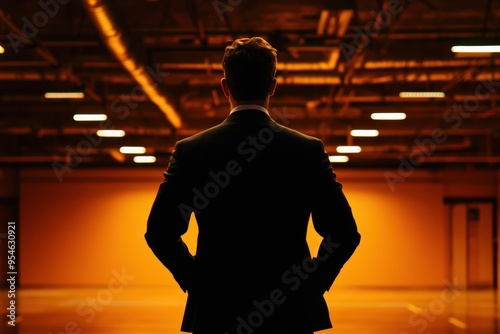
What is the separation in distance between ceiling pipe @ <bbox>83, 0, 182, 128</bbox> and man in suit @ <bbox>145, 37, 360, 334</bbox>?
496cm

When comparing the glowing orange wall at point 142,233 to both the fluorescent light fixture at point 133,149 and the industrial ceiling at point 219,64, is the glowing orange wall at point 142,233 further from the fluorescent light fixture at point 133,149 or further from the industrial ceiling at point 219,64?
the fluorescent light fixture at point 133,149

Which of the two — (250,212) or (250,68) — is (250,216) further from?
(250,68)

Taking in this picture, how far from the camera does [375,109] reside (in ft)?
43.0

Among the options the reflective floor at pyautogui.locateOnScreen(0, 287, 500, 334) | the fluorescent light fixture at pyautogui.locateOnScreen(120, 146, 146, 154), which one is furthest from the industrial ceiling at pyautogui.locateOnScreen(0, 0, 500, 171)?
the reflective floor at pyautogui.locateOnScreen(0, 287, 500, 334)

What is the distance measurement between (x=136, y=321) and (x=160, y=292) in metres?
6.46

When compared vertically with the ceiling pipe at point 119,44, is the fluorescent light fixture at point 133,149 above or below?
A: below

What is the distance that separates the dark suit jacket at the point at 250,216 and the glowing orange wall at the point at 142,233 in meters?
17.8

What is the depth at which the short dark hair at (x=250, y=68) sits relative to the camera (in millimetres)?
1547

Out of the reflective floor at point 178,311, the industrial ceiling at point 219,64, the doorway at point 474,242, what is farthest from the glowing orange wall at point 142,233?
the industrial ceiling at point 219,64

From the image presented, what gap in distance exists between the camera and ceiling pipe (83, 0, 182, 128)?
656 centimetres

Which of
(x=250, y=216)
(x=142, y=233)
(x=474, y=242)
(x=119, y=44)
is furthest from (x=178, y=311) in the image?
(x=250, y=216)

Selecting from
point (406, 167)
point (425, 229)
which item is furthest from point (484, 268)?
point (406, 167)

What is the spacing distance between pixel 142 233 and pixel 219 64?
943 centimetres

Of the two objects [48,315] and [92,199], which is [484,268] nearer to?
[92,199]
